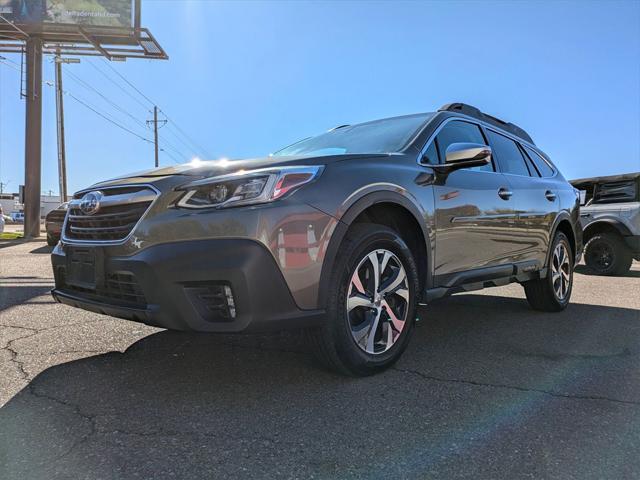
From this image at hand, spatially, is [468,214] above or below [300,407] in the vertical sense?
above

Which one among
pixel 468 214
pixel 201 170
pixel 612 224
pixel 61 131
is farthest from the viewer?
pixel 61 131

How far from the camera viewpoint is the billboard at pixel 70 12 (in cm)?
1883

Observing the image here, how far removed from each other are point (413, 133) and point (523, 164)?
6.57ft

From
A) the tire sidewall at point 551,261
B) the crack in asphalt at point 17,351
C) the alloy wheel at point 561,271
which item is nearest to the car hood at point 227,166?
the crack in asphalt at point 17,351

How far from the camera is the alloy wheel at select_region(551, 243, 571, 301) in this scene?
524 centimetres

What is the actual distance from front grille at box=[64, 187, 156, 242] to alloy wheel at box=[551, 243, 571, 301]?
13.7 ft

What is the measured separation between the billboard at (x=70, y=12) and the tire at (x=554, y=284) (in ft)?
64.4

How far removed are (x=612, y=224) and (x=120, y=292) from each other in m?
9.13

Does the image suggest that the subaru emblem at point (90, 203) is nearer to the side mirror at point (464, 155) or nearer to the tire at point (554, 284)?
the side mirror at point (464, 155)

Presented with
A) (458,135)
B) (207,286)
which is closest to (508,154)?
(458,135)

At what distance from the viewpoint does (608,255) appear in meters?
9.23

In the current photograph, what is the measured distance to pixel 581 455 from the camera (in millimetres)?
2090

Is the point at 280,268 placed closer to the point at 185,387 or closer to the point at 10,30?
the point at 185,387

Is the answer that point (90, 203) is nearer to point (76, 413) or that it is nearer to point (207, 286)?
point (207, 286)
